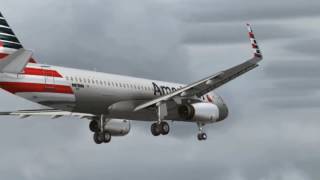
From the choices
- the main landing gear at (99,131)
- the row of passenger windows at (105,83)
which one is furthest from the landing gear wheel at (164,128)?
the main landing gear at (99,131)

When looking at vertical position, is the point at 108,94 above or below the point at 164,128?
above

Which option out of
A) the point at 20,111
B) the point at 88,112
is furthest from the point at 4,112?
the point at 88,112

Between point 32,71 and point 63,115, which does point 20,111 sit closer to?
point 63,115

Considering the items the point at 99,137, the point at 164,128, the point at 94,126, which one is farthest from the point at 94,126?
the point at 164,128

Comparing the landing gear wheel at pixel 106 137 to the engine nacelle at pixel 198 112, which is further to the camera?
the landing gear wheel at pixel 106 137

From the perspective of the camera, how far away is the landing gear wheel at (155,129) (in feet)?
240

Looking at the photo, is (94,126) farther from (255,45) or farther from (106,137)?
(255,45)

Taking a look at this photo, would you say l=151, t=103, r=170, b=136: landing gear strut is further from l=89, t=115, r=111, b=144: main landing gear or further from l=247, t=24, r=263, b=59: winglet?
l=247, t=24, r=263, b=59: winglet

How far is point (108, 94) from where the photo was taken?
71562mm

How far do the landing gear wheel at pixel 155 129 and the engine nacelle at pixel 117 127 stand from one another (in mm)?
5671

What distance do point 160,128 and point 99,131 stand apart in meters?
6.14

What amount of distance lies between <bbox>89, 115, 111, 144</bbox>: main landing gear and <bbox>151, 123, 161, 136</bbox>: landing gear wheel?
4864 millimetres

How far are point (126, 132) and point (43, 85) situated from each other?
1550cm

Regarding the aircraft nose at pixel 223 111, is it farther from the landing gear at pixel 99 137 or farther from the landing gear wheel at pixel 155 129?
the landing gear at pixel 99 137
